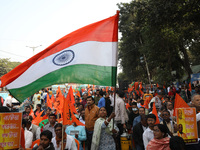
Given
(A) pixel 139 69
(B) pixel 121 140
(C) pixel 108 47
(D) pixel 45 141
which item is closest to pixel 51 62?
(C) pixel 108 47

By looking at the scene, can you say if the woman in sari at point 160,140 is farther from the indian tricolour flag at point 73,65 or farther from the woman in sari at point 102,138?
the indian tricolour flag at point 73,65

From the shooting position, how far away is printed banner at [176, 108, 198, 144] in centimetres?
334

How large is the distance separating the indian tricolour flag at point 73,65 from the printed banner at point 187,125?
129cm

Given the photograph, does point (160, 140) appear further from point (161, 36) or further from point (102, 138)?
point (161, 36)

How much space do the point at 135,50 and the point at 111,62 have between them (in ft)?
109

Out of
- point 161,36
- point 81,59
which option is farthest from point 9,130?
point 161,36

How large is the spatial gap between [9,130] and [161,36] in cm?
2154

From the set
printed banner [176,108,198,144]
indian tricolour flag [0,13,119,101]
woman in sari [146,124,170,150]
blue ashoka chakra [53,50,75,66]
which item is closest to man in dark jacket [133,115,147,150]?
woman in sari [146,124,170,150]

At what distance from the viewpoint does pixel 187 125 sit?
340 centimetres

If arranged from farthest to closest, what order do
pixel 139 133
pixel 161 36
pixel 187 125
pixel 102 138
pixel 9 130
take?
pixel 161 36 → pixel 139 133 → pixel 102 138 → pixel 187 125 → pixel 9 130

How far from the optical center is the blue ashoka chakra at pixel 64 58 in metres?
3.99

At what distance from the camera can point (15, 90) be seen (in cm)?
394

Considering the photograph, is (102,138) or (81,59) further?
(102,138)

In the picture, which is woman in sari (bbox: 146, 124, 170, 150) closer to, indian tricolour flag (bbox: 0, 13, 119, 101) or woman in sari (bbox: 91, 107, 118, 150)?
woman in sari (bbox: 91, 107, 118, 150)
